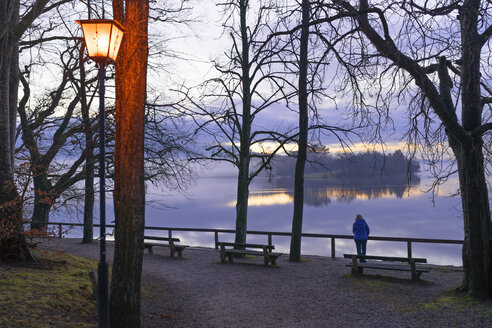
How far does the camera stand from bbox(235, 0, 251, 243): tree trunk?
568 inches

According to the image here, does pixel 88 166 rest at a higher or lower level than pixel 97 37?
lower

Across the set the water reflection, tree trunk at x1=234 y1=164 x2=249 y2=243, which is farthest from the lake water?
tree trunk at x1=234 y1=164 x2=249 y2=243

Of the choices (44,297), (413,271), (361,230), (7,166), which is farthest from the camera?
(361,230)

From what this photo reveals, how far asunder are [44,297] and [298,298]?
4881 mm

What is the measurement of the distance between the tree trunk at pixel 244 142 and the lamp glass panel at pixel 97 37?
9.13m

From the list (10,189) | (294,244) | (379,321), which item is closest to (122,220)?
(10,189)

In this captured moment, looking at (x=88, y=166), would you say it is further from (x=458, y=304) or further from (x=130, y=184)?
(x=458, y=304)

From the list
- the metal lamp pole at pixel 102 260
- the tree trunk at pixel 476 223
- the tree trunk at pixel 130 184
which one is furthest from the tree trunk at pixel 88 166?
the tree trunk at pixel 476 223

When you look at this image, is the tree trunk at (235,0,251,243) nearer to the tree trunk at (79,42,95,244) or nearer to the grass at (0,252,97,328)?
the tree trunk at (79,42,95,244)

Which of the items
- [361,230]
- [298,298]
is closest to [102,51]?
[298,298]

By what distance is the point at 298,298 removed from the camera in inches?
340

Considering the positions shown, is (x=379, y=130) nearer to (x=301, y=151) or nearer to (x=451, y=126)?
(x=451, y=126)

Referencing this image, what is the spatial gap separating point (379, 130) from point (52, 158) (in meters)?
13.5

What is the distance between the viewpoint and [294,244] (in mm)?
13367
